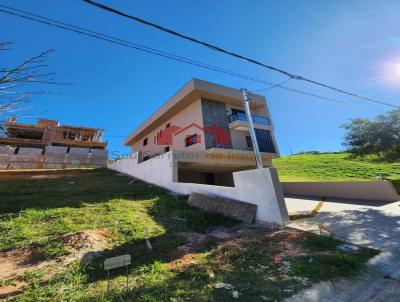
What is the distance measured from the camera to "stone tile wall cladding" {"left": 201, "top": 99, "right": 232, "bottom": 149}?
1367cm

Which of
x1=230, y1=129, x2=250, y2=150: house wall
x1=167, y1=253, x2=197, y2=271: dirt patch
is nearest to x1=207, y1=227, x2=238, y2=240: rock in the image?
x1=167, y1=253, x2=197, y2=271: dirt patch

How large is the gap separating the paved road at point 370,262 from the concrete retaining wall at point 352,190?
504 centimetres

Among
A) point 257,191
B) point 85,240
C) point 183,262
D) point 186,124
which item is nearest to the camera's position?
point 183,262

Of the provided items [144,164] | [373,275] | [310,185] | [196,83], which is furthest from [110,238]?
[310,185]

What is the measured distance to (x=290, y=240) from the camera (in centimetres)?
462

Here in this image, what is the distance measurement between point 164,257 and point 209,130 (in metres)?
10.7

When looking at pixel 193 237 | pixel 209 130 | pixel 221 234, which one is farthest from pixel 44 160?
pixel 221 234

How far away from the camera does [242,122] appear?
14680 millimetres

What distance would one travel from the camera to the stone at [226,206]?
629cm

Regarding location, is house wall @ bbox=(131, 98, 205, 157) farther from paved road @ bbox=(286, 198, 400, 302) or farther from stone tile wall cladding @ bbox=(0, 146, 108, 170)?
stone tile wall cladding @ bbox=(0, 146, 108, 170)

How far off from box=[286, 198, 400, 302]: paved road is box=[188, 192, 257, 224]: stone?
1236 mm

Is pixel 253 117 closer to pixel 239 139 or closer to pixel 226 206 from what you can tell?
pixel 239 139

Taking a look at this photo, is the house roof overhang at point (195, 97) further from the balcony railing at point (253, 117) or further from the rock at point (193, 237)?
the rock at point (193, 237)

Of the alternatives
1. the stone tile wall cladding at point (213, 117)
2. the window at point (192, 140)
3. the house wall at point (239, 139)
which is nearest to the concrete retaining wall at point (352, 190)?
the house wall at point (239, 139)
